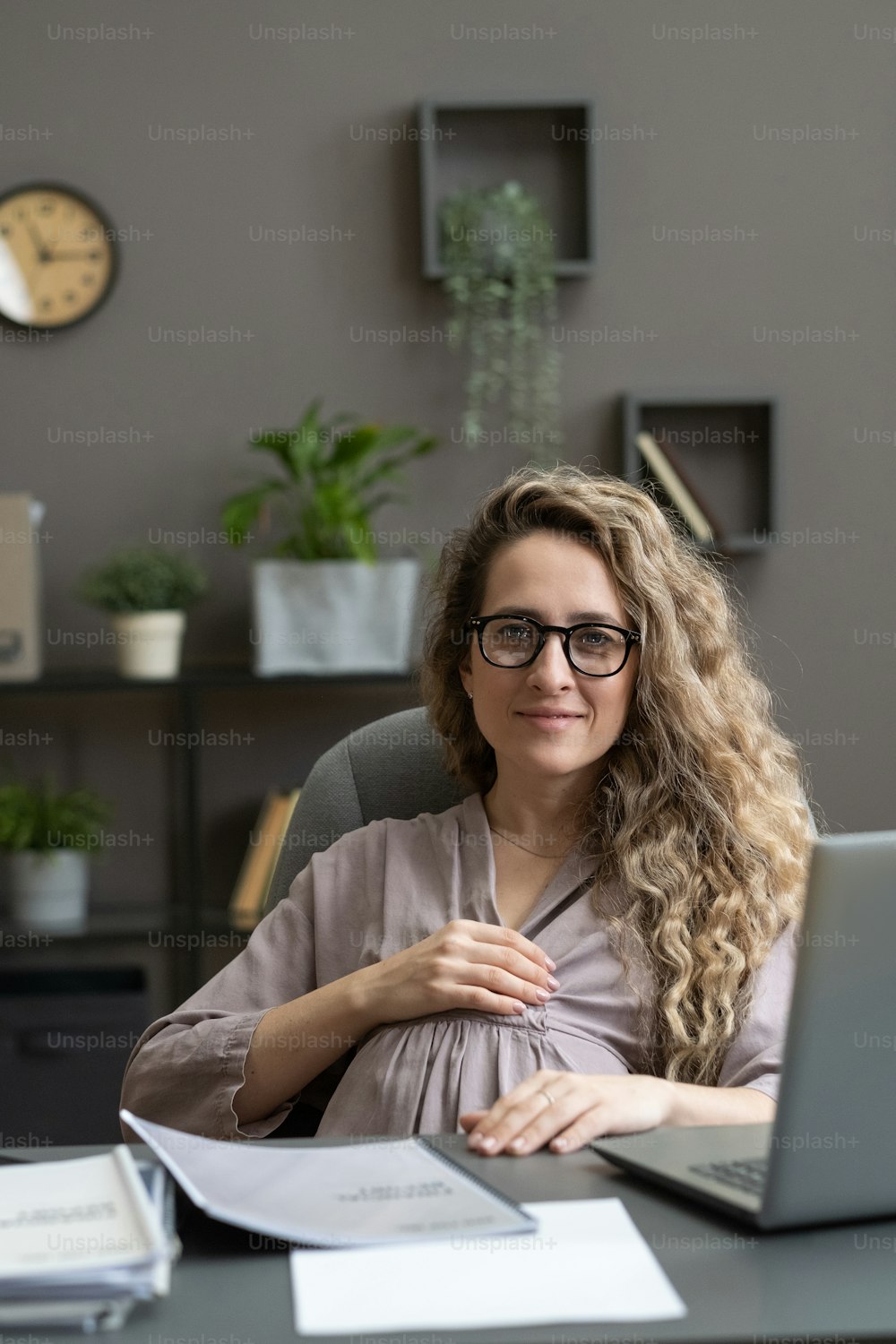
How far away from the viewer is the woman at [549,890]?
1404mm

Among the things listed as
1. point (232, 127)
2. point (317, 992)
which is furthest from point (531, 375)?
point (317, 992)

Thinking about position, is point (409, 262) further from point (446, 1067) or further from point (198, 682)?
point (446, 1067)

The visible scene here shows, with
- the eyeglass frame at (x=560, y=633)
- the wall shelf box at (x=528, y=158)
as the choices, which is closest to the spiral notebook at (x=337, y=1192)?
the eyeglass frame at (x=560, y=633)

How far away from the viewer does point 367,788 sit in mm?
1806

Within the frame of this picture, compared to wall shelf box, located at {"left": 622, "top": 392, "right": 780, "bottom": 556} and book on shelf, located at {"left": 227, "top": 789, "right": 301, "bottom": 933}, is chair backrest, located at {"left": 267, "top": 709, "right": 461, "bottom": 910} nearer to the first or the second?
book on shelf, located at {"left": 227, "top": 789, "right": 301, "bottom": 933}

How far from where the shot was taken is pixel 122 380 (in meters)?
3.03

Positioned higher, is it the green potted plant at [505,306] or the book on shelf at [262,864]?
the green potted plant at [505,306]

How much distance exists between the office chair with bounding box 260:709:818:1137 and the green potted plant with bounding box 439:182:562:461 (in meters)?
1.32

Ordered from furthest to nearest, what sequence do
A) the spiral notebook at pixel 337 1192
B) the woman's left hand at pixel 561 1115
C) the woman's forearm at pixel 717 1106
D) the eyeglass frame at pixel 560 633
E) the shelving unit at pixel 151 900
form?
the shelving unit at pixel 151 900
the eyeglass frame at pixel 560 633
the woman's forearm at pixel 717 1106
the woman's left hand at pixel 561 1115
the spiral notebook at pixel 337 1192

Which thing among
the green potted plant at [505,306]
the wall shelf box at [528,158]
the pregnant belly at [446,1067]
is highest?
the wall shelf box at [528,158]

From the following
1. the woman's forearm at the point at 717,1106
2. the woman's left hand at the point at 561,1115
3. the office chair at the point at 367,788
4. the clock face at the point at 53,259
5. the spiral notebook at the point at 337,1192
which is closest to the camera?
the spiral notebook at the point at 337,1192

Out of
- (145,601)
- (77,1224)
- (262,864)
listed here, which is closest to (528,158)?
(145,601)

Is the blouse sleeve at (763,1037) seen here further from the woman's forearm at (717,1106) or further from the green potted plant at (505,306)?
the green potted plant at (505,306)

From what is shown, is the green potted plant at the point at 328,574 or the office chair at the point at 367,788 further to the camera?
the green potted plant at the point at 328,574
